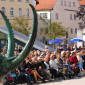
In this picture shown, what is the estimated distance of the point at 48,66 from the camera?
16609mm

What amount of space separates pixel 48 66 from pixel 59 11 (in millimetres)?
57109

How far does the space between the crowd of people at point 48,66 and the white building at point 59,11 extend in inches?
1859

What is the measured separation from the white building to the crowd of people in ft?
155

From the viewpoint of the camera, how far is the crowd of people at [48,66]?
14.9 meters

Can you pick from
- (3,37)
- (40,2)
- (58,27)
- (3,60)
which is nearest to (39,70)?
(3,37)

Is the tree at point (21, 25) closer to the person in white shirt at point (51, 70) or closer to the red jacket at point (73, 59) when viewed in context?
the red jacket at point (73, 59)

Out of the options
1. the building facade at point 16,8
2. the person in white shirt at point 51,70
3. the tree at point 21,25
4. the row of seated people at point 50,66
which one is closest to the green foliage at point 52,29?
the building facade at point 16,8

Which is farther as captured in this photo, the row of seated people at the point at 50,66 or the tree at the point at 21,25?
the tree at the point at 21,25

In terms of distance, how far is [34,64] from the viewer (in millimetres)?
15398

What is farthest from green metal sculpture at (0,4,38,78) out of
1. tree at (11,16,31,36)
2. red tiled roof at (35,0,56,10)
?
red tiled roof at (35,0,56,10)

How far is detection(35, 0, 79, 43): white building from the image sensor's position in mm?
69875

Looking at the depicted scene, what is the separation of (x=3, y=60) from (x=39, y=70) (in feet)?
44.4

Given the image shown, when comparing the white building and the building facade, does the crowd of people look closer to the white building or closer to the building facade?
the building facade

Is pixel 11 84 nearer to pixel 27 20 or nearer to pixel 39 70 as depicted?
pixel 39 70
